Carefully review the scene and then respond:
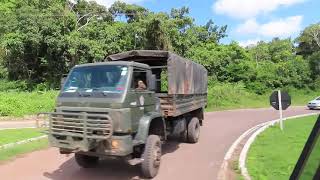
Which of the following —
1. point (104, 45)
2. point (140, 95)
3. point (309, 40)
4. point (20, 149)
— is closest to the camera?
point (140, 95)

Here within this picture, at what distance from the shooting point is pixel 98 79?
10.0m

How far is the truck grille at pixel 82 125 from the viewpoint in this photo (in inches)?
347

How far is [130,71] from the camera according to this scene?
1005cm

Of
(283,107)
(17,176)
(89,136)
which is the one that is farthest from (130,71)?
(283,107)

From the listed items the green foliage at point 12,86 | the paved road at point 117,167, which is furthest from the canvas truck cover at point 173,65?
the green foliage at point 12,86

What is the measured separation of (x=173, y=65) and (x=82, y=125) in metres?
4.15

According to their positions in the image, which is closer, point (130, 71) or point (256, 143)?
point (130, 71)

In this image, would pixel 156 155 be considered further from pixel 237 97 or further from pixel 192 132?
pixel 237 97

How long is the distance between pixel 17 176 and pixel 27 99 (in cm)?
2076

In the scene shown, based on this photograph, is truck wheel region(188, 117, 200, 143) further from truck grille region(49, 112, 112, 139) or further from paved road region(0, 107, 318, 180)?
truck grille region(49, 112, 112, 139)

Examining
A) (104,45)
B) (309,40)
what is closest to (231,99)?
(104,45)

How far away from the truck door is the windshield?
32 cm

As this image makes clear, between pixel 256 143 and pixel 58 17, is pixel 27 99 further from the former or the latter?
pixel 256 143

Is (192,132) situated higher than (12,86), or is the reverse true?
(12,86)
